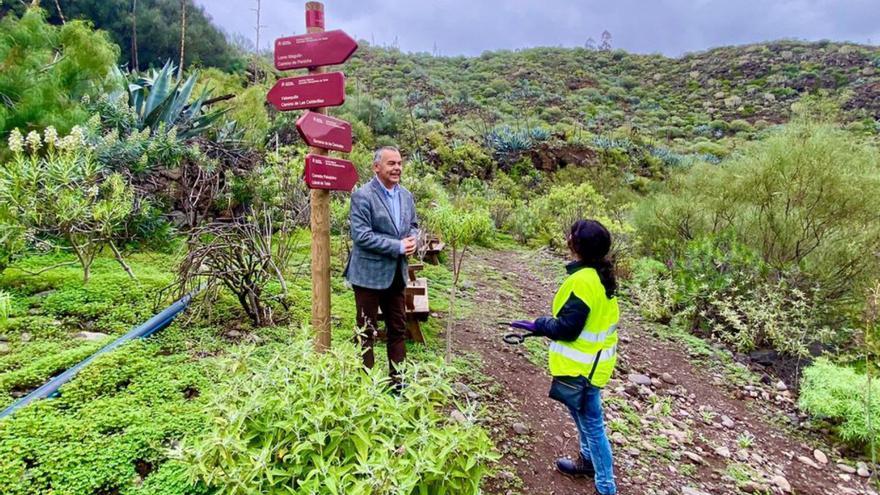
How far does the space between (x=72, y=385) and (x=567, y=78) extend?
3613cm

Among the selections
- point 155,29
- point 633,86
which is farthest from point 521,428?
point 633,86

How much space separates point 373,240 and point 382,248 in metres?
0.08

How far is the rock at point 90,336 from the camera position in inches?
132

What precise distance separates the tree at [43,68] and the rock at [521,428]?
16.9 feet

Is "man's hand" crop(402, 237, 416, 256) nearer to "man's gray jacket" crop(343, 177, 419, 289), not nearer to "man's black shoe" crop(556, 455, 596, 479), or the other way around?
"man's gray jacket" crop(343, 177, 419, 289)

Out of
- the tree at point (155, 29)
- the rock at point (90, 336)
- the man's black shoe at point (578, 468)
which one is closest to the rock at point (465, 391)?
the man's black shoe at point (578, 468)

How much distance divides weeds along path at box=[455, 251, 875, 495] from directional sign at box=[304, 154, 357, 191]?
72.6 inches

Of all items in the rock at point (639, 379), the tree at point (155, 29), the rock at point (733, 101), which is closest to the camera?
the rock at point (639, 379)

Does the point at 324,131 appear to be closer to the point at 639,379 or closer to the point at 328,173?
the point at 328,173

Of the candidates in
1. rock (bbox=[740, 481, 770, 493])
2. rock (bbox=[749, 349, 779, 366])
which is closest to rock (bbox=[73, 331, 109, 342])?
rock (bbox=[740, 481, 770, 493])

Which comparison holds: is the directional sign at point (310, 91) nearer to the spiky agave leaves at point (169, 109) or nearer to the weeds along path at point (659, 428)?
the weeds along path at point (659, 428)

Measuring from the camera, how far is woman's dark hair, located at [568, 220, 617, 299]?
2518 mm

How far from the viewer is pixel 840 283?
5766mm

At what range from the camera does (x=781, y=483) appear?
330cm
